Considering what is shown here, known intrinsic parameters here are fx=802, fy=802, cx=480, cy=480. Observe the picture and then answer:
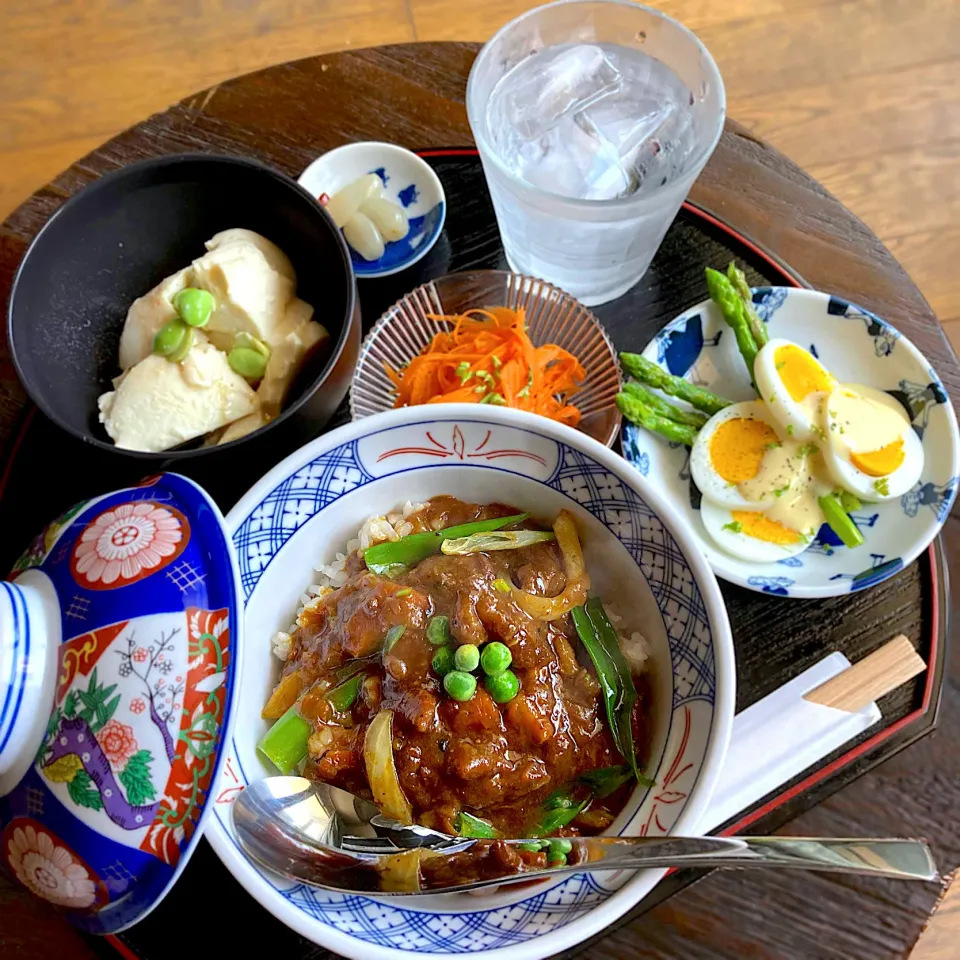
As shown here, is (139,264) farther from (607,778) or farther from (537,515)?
(607,778)

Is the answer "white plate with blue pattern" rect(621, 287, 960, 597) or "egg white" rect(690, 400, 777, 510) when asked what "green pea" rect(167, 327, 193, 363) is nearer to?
"white plate with blue pattern" rect(621, 287, 960, 597)

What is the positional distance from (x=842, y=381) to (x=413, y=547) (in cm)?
115

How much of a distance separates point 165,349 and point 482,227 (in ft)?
2.74

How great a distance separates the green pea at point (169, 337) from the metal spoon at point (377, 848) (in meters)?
0.89

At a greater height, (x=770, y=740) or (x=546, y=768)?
(x=546, y=768)

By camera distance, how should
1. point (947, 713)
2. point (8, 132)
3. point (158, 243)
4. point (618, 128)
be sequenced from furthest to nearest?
point (8, 132) < point (618, 128) < point (158, 243) < point (947, 713)

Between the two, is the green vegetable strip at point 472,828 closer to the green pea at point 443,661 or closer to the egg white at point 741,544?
the green pea at point 443,661

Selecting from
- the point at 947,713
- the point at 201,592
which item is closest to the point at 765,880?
the point at 947,713

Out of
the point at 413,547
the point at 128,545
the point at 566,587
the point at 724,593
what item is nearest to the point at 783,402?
the point at 724,593

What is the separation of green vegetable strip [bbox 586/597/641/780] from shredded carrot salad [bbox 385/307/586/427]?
52 cm

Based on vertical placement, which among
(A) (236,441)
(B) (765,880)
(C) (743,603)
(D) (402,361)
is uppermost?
(A) (236,441)

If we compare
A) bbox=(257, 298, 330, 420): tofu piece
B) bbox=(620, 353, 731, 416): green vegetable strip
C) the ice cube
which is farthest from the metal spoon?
the ice cube

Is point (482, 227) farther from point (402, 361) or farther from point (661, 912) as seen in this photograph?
point (661, 912)

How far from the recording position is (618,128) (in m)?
1.94
